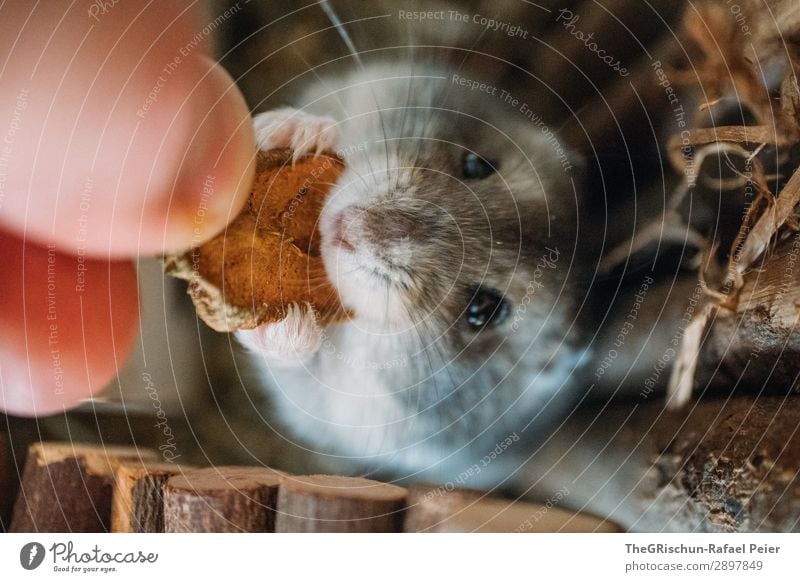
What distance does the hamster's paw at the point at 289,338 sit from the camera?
22.2 inches

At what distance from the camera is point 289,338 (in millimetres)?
569

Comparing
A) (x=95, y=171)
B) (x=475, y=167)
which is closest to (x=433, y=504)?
(x=475, y=167)

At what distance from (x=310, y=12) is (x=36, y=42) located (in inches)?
9.4

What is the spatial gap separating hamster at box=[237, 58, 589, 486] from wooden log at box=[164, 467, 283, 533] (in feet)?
0.21

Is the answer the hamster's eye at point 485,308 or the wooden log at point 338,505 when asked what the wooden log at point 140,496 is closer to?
the wooden log at point 338,505

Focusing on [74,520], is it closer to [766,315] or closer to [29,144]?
[29,144]

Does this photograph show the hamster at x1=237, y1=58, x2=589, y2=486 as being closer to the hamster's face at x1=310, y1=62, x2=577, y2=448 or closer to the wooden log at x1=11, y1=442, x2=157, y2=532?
the hamster's face at x1=310, y1=62, x2=577, y2=448

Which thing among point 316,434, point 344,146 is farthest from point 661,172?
point 316,434

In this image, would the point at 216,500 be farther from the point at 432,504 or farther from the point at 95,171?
the point at 95,171

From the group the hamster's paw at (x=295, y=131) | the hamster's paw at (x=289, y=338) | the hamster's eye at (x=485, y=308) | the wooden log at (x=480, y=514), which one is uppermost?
the hamster's paw at (x=295, y=131)

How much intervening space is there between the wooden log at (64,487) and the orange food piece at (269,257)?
0.16 meters
